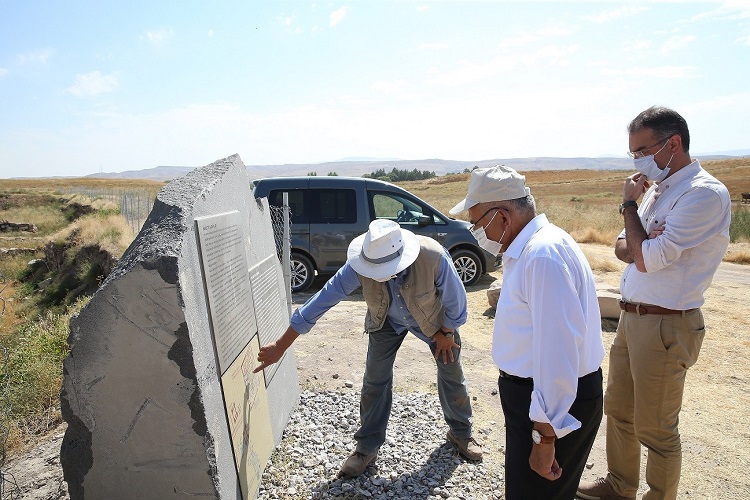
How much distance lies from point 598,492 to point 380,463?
1414 millimetres

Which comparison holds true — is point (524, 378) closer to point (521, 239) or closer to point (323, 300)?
point (521, 239)

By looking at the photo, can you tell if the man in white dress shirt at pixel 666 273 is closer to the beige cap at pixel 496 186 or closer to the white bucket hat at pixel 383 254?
the beige cap at pixel 496 186

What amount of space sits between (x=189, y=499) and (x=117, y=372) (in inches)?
29.6

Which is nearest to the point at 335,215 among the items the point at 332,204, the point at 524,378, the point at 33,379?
the point at 332,204

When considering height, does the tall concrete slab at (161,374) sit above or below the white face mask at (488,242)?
below

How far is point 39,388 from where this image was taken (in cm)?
523

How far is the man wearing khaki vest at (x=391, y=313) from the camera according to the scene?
329 centimetres

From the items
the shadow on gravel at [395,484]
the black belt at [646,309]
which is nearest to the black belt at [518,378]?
the black belt at [646,309]

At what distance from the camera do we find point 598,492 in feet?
11.6

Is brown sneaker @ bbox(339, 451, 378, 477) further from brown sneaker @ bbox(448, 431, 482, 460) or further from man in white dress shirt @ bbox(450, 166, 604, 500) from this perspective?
man in white dress shirt @ bbox(450, 166, 604, 500)

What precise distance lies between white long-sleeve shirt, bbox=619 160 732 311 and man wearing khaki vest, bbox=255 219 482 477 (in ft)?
3.73

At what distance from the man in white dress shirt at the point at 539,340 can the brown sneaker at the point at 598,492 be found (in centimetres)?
137

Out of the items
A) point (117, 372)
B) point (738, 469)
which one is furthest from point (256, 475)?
point (738, 469)

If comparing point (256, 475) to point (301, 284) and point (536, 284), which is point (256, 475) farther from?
point (301, 284)
